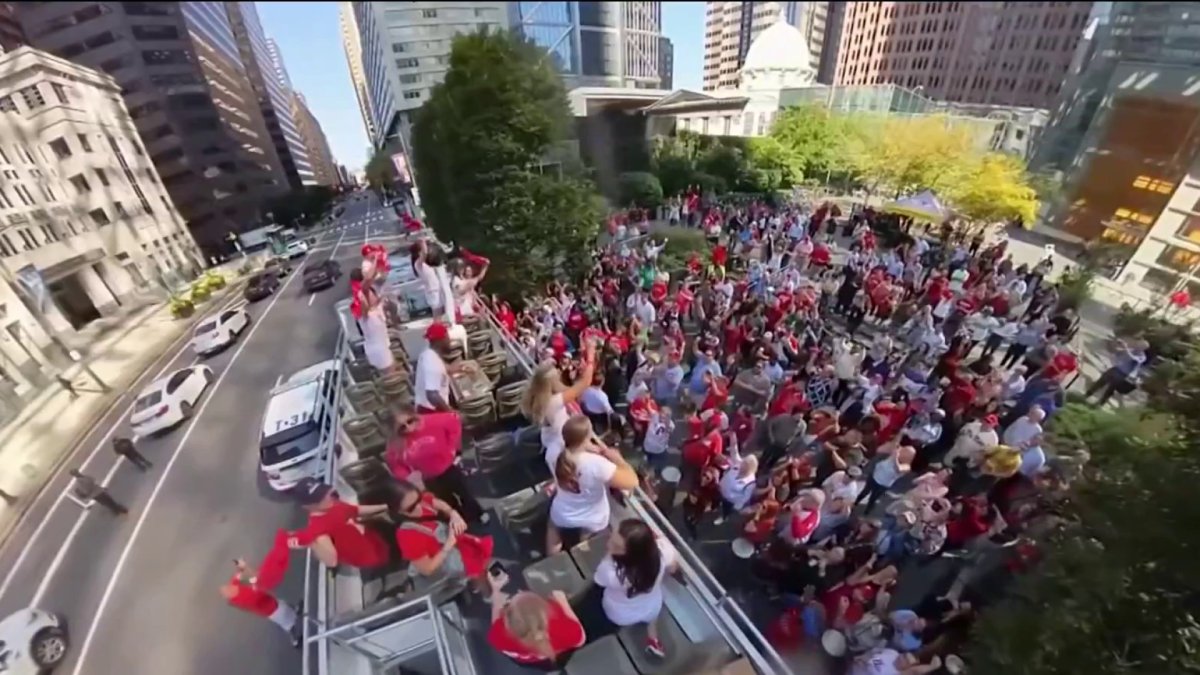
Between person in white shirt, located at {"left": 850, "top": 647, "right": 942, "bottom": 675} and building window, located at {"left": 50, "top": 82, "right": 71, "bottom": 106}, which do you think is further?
building window, located at {"left": 50, "top": 82, "right": 71, "bottom": 106}

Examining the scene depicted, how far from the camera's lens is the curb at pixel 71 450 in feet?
12.4

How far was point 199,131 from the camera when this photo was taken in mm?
5109

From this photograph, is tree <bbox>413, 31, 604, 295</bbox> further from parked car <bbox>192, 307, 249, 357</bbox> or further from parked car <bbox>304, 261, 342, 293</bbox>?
parked car <bbox>192, 307, 249, 357</bbox>

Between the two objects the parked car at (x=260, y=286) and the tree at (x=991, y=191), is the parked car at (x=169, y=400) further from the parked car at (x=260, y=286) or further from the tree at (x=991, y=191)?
the tree at (x=991, y=191)

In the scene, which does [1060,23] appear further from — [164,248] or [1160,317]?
[164,248]

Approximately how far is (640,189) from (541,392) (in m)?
10.9

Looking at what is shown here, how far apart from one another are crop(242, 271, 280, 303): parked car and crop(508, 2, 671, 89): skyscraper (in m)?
6.93

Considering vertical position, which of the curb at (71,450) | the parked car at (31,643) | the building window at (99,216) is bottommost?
the parked car at (31,643)

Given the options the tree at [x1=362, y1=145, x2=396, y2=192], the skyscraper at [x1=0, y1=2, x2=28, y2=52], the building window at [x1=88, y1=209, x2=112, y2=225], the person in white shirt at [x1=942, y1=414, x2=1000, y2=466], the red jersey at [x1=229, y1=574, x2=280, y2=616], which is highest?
the skyscraper at [x1=0, y1=2, x2=28, y2=52]

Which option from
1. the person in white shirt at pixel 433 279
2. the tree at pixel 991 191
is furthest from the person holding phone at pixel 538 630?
the tree at pixel 991 191

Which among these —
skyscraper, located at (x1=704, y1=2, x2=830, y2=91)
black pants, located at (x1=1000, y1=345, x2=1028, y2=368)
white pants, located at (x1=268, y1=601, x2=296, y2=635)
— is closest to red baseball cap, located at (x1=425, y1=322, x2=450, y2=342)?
white pants, located at (x1=268, y1=601, x2=296, y2=635)

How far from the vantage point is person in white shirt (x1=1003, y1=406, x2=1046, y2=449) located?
185 inches

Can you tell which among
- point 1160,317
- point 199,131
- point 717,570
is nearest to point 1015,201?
point 1160,317

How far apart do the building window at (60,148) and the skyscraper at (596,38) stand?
8.19 meters
